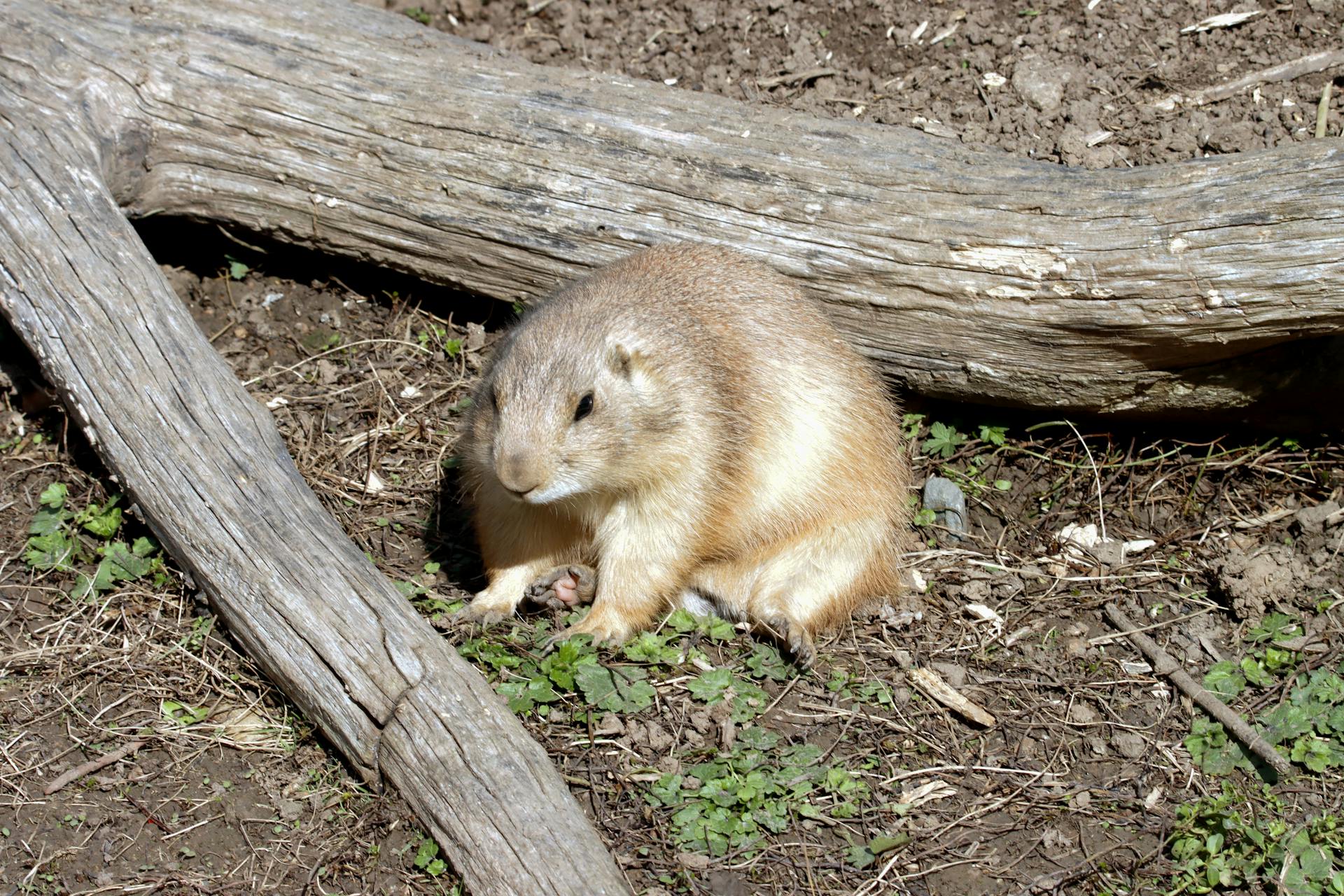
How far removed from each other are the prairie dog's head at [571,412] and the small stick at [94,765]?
1.73 m

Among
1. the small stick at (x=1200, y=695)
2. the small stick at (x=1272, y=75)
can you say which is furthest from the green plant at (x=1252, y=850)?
the small stick at (x=1272, y=75)

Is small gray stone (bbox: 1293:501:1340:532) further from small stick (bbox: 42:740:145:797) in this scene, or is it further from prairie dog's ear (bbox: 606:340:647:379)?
small stick (bbox: 42:740:145:797)

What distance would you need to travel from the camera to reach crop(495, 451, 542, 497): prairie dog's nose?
4441mm

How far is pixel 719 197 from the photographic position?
5789 mm

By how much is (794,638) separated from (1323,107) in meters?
3.99

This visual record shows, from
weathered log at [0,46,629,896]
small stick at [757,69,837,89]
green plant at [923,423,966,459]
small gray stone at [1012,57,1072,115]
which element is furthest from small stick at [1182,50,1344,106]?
weathered log at [0,46,629,896]

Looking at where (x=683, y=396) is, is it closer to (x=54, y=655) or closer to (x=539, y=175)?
(x=539, y=175)

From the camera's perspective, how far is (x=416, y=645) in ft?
14.4

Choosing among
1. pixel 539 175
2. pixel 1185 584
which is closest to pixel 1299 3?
pixel 1185 584

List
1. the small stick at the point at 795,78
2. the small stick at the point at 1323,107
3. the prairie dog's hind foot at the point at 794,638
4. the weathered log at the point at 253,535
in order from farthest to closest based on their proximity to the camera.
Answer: the small stick at the point at 795,78
the small stick at the point at 1323,107
the prairie dog's hind foot at the point at 794,638
the weathered log at the point at 253,535

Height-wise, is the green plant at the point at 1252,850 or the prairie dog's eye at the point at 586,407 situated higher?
the prairie dog's eye at the point at 586,407

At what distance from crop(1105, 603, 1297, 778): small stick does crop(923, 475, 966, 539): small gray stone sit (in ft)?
2.66

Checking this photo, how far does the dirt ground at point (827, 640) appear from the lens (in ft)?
14.0

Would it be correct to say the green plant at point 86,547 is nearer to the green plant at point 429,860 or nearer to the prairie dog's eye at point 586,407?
the green plant at point 429,860
